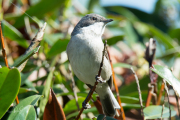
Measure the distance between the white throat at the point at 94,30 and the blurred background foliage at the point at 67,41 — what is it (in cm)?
15

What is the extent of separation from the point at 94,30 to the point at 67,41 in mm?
298

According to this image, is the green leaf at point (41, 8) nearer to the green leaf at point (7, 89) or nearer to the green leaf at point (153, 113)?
the green leaf at point (7, 89)

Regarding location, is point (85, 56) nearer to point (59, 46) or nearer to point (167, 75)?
point (59, 46)

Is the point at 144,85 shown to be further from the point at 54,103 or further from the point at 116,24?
the point at 116,24

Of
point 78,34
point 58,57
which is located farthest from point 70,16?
point 78,34

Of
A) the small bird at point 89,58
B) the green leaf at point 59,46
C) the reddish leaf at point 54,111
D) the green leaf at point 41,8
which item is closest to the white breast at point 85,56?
the small bird at point 89,58

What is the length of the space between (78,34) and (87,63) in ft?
1.23

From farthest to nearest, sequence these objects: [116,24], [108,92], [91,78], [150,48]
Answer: [116,24], [108,92], [91,78], [150,48]

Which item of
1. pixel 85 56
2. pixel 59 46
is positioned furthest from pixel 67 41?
pixel 85 56

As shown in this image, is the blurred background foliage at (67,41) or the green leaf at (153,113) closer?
the green leaf at (153,113)

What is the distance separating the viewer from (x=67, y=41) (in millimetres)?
2414

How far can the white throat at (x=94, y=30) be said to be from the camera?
2.33 m

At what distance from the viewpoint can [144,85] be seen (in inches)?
105

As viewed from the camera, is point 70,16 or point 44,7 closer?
point 44,7
